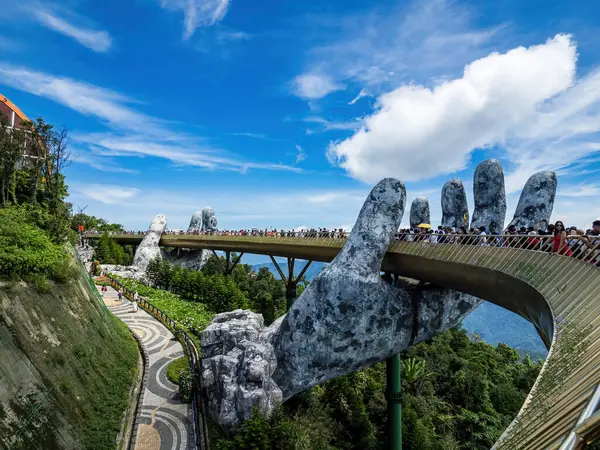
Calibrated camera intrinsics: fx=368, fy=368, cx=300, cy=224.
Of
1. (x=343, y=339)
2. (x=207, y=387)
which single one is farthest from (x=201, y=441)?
(x=343, y=339)

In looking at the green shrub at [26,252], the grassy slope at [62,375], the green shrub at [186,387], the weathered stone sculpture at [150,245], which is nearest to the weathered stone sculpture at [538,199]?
the green shrub at [186,387]

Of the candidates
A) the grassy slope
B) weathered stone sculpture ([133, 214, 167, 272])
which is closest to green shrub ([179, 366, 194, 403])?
the grassy slope

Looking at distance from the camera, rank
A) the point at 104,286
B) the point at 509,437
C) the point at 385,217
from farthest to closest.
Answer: the point at 104,286 < the point at 385,217 < the point at 509,437

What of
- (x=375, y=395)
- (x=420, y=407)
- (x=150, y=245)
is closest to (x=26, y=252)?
(x=375, y=395)

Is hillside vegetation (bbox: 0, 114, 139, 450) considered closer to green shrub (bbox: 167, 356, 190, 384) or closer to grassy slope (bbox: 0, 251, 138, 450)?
grassy slope (bbox: 0, 251, 138, 450)

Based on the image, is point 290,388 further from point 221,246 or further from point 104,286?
point 104,286

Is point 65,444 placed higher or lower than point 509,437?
lower

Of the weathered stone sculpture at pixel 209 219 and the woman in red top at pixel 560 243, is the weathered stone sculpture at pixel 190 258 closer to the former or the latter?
the weathered stone sculpture at pixel 209 219

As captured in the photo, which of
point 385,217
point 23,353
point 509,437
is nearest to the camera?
point 509,437
